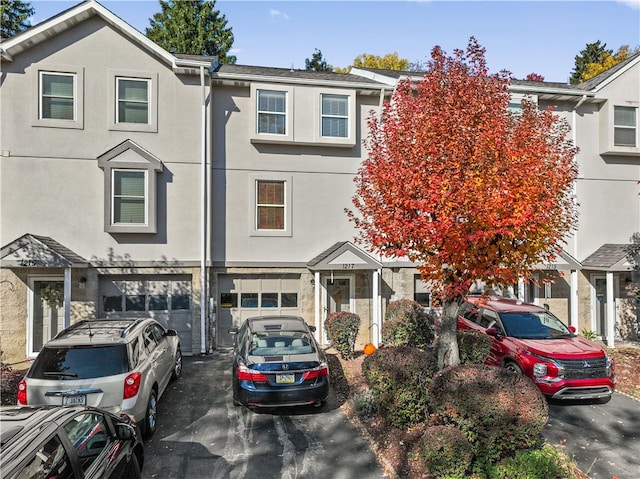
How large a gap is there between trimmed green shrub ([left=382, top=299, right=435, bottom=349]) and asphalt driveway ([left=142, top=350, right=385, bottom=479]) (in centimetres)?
286

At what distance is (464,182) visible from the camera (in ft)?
22.5

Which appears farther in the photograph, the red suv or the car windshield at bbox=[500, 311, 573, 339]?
the car windshield at bbox=[500, 311, 573, 339]

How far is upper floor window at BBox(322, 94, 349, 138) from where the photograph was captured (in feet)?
45.1

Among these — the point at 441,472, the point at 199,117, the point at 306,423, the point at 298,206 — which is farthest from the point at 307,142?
the point at 441,472

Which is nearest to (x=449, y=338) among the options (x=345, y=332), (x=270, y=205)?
(x=345, y=332)

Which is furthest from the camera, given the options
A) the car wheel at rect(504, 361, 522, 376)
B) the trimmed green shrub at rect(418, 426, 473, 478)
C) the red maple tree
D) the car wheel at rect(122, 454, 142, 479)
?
the car wheel at rect(504, 361, 522, 376)

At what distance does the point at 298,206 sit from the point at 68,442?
34.1ft

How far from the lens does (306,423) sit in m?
7.64

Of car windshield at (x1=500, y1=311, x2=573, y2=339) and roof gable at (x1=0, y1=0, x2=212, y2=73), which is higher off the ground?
roof gable at (x1=0, y1=0, x2=212, y2=73)

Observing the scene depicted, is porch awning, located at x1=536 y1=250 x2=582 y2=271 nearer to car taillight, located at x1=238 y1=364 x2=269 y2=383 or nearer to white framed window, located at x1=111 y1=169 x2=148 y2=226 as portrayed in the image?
car taillight, located at x1=238 y1=364 x2=269 y2=383

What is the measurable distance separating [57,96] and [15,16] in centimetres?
2365

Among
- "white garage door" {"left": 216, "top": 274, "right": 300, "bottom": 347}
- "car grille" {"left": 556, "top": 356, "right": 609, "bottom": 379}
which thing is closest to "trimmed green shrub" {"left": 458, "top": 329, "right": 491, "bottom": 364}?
"car grille" {"left": 556, "top": 356, "right": 609, "bottom": 379}

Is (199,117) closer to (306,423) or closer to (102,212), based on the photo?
(102,212)

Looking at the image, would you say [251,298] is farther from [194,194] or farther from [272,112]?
[272,112]
